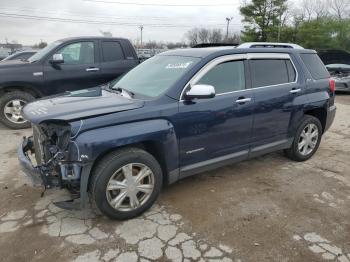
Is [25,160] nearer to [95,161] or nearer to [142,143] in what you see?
[95,161]

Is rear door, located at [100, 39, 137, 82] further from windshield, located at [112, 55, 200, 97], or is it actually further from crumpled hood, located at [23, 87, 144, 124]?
crumpled hood, located at [23, 87, 144, 124]

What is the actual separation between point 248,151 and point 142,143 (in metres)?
1.57

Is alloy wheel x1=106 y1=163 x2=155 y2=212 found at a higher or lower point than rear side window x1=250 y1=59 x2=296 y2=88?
lower

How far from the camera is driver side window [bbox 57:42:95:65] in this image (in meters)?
6.92

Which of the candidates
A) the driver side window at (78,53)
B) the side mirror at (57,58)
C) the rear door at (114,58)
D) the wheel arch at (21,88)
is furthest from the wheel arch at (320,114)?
the wheel arch at (21,88)

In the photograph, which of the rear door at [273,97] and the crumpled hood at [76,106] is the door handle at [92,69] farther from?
the rear door at [273,97]

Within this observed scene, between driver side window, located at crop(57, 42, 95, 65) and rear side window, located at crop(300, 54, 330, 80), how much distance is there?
4.40 meters

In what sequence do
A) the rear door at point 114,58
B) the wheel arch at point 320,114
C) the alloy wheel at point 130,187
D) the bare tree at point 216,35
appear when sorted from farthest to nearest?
the bare tree at point 216,35 < the rear door at point 114,58 < the wheel arch at point 320,114 < the alloy wheel at point 130,187

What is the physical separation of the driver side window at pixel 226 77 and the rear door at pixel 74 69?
3997 mm

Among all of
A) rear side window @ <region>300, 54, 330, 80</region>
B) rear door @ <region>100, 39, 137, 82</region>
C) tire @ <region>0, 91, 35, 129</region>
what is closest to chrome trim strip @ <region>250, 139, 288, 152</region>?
rear side window @ <region>300, 54, 330, 80</region>

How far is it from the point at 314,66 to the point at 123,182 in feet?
11.6

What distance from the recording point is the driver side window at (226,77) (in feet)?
12.4

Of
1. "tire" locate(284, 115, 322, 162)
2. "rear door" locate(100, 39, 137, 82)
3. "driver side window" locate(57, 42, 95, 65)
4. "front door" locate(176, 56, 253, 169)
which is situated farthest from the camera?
"rear door" locate(100, 39, 137, 82)

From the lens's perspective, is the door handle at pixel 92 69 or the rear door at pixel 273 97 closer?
the rear door at pixel 273 97
